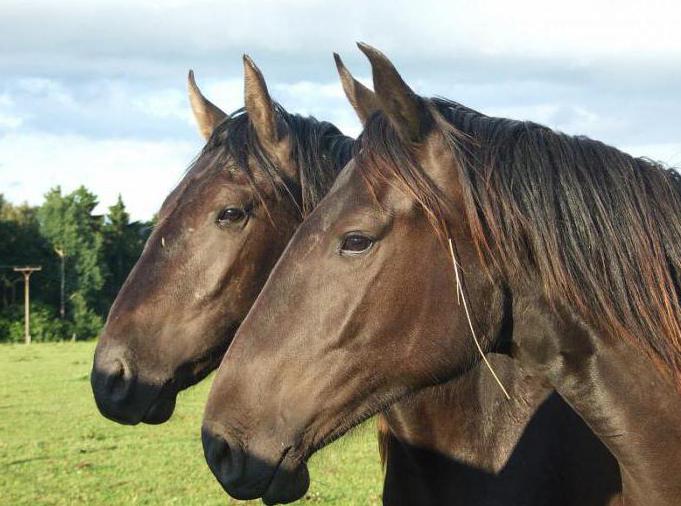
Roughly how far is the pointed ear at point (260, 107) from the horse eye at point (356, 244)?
1796 millimetres

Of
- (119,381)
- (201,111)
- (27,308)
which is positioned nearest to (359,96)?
(119,381)

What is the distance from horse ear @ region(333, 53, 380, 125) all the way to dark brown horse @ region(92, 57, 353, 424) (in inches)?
36.6

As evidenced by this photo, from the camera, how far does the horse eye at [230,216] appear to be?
4113 mm

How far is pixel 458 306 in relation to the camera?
2.67 meters

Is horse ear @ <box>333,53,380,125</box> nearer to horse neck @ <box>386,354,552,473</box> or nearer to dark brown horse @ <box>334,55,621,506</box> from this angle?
dark brown horse @ <box>334,55,621,506</box>

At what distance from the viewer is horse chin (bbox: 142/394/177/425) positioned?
13.2 ft

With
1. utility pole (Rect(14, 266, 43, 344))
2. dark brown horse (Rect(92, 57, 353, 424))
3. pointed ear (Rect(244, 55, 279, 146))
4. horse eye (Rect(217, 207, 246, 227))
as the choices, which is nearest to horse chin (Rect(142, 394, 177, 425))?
dark brown horse (Rect(92, 57, 353, 424))

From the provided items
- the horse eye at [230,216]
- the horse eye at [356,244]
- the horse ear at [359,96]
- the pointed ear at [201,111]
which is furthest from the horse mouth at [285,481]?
the pointed ear at [201,111]

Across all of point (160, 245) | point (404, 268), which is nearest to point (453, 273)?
point (404, 268)

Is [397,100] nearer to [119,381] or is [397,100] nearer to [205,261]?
[205,261]

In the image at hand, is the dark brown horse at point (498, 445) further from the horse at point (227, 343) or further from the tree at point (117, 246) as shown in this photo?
the tree at point (117, 246)

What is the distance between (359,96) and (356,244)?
839 mm

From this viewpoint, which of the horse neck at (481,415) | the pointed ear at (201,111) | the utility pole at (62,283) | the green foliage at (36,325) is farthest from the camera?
the utility pole at (62,283)

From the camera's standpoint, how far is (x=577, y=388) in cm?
275
